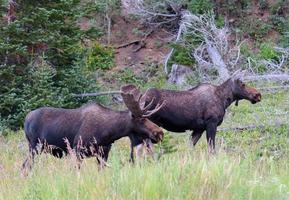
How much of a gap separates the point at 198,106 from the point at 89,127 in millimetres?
2809

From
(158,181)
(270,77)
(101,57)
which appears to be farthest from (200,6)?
(158,181)

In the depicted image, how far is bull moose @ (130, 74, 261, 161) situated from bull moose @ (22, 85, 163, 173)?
1461 mm

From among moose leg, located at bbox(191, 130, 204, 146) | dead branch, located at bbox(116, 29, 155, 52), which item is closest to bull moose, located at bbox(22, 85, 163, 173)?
moose leg, located at bbox(191, 130, 204, 146)

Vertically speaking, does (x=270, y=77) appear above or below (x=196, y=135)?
above

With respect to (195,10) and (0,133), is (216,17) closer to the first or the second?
(195,10)

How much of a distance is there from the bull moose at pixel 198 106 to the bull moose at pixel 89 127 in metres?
1.46

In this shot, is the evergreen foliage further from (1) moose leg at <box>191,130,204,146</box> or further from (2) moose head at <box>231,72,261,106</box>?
(2) moose head at <box>231,72,261,106</box>

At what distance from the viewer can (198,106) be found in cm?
1148

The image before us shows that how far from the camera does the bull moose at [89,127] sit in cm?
904

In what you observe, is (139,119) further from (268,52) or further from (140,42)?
(140,42)

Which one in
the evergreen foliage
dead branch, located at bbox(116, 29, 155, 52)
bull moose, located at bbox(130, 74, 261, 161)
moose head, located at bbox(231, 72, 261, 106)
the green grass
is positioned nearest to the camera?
the green grass

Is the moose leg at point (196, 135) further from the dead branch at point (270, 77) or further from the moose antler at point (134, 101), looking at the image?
the dead branch at point (270, 77)

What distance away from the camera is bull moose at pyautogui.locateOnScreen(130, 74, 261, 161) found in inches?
438

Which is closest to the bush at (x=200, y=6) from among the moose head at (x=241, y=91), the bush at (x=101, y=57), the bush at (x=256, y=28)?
the bush at (x=256, y=28)
